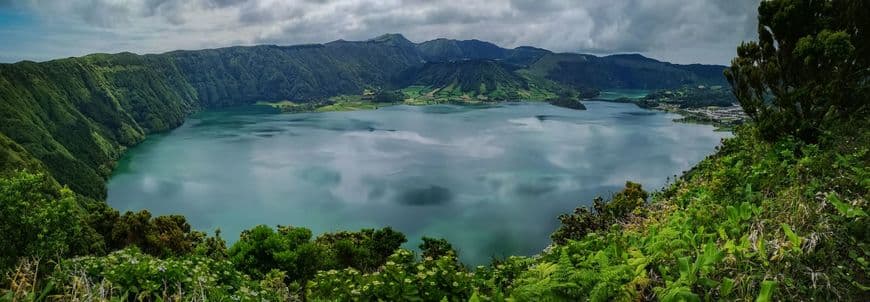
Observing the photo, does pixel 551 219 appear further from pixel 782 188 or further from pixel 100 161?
pixel 100 161

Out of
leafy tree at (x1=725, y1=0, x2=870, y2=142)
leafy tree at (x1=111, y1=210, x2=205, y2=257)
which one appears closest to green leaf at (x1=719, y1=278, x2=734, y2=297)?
leafy tree at (x1=725, y1=0, x2=870, y2=142)

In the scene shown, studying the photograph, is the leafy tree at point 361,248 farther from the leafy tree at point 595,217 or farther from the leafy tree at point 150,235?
the leafy tree at point 595,217

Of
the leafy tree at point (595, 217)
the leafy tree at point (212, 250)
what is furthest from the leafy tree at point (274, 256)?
the leafy tree at point (595, 217)

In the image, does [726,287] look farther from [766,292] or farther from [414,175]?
[414,175]

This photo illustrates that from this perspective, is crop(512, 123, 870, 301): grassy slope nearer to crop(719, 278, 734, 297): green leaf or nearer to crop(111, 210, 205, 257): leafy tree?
crop(719, 278, 734, 297): green leaf

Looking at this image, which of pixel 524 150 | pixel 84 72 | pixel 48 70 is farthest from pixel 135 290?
pixel 84 72
